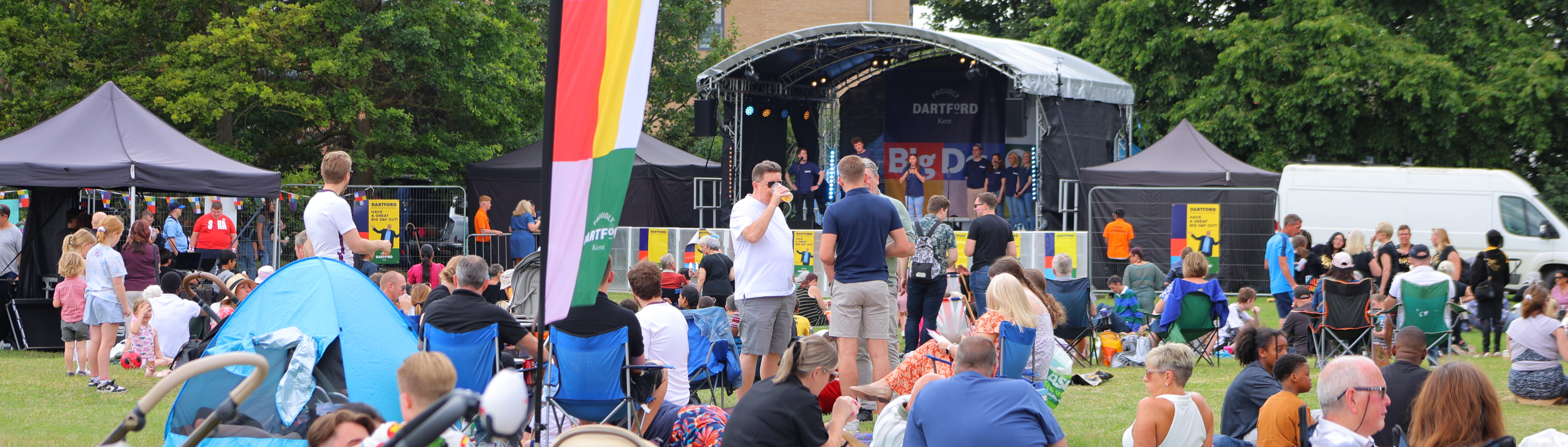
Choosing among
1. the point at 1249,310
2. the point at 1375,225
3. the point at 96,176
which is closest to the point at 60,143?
the point at 96,176

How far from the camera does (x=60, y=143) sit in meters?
11.5

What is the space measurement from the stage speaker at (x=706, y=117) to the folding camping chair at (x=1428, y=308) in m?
10.3

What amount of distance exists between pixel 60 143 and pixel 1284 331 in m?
11.4

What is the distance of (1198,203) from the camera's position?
16.2m

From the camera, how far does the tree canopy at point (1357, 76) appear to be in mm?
20922

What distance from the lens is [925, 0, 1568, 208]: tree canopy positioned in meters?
20.9

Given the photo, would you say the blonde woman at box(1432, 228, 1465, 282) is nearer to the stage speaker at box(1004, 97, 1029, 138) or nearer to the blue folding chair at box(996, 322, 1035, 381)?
the stage speaker at box(1004, 97, 1029, 138)

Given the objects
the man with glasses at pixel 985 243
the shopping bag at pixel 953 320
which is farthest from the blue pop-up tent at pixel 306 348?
the man with glasses at pixel 985 243

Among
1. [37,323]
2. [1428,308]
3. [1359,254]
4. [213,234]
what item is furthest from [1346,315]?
[213,234]

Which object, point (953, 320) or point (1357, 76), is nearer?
point (953, 320)

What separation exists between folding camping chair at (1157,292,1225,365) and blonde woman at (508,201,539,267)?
1031 centimetres

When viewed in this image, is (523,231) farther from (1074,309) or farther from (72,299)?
(1074,309)

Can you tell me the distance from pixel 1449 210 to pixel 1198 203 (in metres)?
3.66

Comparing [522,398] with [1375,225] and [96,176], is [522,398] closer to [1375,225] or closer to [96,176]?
[96,176]
